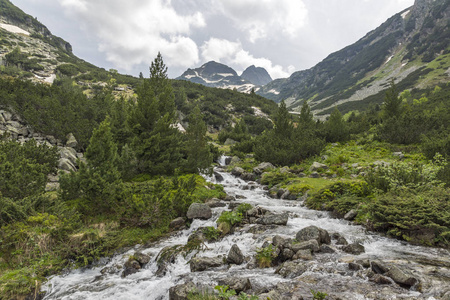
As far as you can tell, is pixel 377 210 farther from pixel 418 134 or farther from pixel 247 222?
pixel 418 134

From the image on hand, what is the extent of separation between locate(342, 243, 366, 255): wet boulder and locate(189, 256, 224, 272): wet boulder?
15.0ft

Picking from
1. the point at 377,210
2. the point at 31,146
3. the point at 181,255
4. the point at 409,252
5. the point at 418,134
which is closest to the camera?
the point at 409,252

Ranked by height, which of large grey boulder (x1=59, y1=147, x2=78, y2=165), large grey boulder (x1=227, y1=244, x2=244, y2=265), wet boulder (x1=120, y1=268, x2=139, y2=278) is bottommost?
large grey boulder (x1=227, y1=244, x2=244, y2=265)

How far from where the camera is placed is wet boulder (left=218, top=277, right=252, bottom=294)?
5.64m

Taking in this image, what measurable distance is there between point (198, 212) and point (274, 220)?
401 centimetres

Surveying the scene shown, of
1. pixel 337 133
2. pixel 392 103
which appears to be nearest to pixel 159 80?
pixel 337 133

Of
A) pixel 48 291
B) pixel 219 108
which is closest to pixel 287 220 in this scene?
pixel 48 291

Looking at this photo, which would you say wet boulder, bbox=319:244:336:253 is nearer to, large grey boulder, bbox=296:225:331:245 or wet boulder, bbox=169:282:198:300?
large grey boulder, bbox=296:225:331:245

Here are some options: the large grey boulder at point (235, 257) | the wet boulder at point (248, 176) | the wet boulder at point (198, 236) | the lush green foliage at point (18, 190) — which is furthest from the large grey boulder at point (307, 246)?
the wet boulder at point (248, 176)

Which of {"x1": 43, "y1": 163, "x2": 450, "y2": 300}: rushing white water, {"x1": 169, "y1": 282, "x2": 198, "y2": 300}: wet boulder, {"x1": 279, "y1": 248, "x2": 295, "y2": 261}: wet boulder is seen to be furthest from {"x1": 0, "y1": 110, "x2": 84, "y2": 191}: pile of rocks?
{"x1": 279, "y1": 248, "x2": 295, "y2": 261}: wet boulder

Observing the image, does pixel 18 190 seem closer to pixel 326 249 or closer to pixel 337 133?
pixel 326 249

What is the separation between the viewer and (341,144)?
3047cm

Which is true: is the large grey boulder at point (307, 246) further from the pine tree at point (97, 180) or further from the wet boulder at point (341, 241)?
the pine tree at point (97, 180)

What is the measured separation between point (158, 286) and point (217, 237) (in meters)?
3.46
